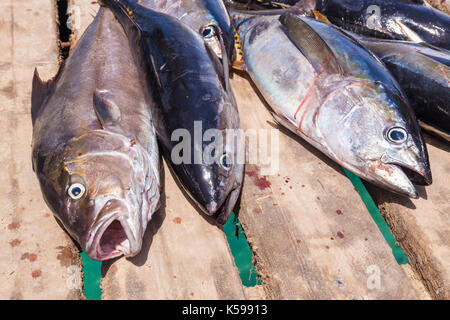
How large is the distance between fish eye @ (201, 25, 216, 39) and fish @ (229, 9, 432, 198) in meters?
0.36

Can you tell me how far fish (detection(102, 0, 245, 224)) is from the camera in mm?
2672

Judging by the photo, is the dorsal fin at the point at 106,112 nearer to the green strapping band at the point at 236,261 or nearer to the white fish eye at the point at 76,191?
the white fish eye at the point at 76,191

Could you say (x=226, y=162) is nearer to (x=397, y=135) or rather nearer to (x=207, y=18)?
(x=397, y=135)

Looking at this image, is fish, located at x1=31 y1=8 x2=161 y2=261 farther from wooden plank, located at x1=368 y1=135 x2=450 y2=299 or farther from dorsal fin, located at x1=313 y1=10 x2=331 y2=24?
dorsal fin, located at x1=313 y1=10 x2=331 y2=24

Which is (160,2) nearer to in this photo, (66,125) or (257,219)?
(66,125)

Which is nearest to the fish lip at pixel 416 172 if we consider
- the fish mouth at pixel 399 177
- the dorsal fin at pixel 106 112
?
the fish mouth at pixel 399 177

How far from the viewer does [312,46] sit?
11.1 feet

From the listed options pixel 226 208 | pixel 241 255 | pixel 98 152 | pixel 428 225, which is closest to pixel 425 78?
pixel 428 225

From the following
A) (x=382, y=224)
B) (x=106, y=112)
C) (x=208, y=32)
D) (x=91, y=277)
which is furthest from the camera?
(x=382, y=224)

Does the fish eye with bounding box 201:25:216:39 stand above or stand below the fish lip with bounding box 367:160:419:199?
above

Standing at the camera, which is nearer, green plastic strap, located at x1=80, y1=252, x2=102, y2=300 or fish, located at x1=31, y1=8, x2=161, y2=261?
fish, located at x1=31, y1=8, x2=161, y2=261

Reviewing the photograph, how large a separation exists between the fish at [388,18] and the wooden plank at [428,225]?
1.33 metres

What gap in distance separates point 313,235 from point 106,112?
1.59 meters

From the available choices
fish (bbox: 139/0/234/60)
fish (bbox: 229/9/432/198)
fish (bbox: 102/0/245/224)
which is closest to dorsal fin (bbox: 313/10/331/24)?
fish (bbox: 229/9/432/198)
